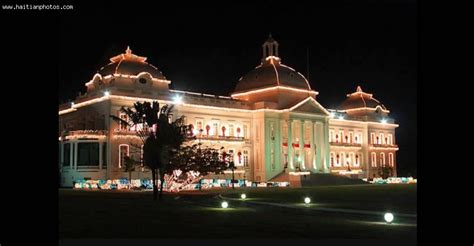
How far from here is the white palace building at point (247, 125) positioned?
61688mm

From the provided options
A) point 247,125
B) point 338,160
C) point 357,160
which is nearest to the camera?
point 247,125

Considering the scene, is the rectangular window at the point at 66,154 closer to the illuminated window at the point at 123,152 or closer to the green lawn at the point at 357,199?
the illuminated window at the point at 123,152

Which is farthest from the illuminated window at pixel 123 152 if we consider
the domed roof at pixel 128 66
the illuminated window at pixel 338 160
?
the illuminated window at pixel 338 160

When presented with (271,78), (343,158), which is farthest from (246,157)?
(343,158)

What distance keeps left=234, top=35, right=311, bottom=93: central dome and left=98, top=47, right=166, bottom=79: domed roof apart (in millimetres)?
17907

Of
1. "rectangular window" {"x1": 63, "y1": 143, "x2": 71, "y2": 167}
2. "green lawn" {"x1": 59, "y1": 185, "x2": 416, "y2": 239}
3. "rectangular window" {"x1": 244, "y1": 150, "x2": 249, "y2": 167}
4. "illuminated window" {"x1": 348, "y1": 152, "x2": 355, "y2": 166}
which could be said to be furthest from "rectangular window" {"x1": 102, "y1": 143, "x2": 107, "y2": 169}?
"illuminated window" {"x1": 348, "y1": 152, "x2": 355, "y2": 166}

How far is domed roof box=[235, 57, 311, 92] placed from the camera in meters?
78.4

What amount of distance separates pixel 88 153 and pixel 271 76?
91.7ft

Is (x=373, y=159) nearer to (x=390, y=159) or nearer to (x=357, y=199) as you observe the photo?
(x=390, y=159)

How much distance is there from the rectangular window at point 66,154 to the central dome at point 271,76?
89.7ft

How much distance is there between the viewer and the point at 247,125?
75812 millimetres

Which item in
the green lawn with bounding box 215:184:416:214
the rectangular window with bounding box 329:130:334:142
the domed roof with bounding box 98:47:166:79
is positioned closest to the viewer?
the green lawn with bounding box 215:184:416:214

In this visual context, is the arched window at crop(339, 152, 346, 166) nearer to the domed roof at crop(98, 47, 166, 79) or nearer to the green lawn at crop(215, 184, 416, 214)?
the domed roof at crop(98, 47, 166, 79)

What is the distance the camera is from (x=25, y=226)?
8.55m
